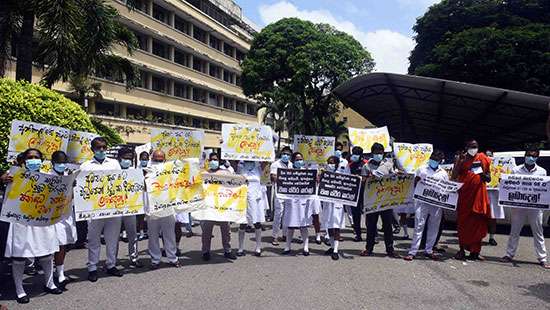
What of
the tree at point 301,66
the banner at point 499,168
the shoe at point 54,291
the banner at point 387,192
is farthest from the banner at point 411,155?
the tree at point 301,66

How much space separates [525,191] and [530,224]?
21.9 inches

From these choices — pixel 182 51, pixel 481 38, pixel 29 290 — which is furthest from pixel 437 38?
pixel 29 290

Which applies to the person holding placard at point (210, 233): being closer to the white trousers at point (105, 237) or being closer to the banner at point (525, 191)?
the white trousers at point (105, 237)

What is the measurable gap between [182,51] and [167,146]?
101 feet

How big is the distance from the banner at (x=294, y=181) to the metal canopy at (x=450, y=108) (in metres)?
6.98

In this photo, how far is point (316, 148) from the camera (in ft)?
38.6

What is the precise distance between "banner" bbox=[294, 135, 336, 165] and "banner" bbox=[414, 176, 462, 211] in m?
4.05

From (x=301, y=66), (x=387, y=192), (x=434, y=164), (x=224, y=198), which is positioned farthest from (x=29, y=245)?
(x=301, y=66)

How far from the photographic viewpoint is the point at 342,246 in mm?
9055

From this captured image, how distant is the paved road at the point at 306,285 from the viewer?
5387 millimetres

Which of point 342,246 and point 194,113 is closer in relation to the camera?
point 342,246

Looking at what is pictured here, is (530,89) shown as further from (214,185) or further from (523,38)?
(214,185)

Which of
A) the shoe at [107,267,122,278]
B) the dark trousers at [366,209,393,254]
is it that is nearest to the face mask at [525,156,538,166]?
the dark trousers at [366,209,393,254]

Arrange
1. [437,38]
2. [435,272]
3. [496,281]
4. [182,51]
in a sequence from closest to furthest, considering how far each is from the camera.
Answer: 1. [496,281]
2. [435,272]
3. [437,38]
4. [182,51]
